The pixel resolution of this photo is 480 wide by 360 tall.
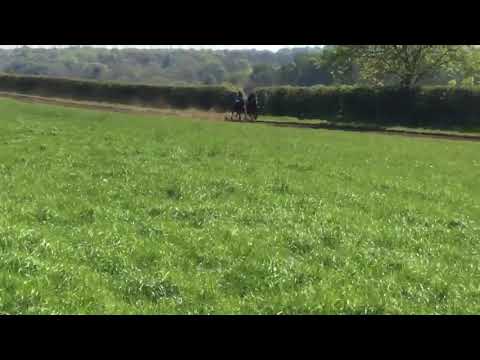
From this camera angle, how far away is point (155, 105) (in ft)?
203

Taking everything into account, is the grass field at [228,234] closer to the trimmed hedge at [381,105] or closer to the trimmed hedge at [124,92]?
the trimmed hedge at [381,105]

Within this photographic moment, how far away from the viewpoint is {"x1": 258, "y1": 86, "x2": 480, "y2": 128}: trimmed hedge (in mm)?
46156

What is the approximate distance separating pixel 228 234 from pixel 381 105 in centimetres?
4433

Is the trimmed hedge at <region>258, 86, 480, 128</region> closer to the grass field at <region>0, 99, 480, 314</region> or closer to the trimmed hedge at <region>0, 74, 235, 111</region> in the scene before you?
the trimmed hedge at <region>0, 74, 235, 111</region>

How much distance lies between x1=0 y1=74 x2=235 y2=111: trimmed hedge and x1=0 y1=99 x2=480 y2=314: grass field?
40.5m

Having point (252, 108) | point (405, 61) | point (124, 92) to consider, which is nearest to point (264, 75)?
point (124, 92)

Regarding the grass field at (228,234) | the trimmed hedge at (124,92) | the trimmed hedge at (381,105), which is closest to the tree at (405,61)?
the trimmed hedge at (381,105)

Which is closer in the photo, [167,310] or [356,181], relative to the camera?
[167,310]

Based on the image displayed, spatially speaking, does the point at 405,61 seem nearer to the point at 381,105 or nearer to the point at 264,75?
the point at 381,105

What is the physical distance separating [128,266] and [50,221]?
10.4 ft
